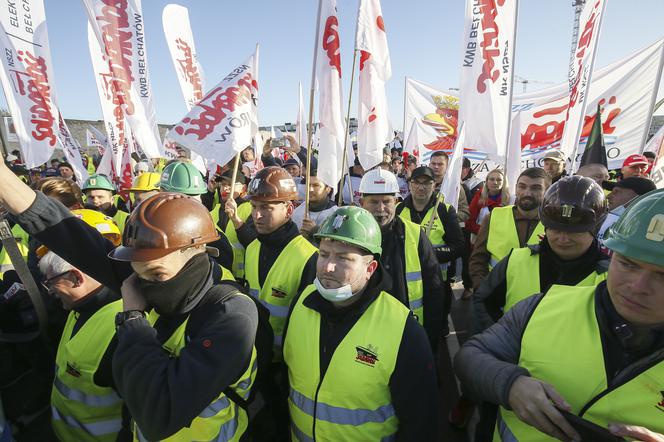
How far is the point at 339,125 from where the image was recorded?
4.24m

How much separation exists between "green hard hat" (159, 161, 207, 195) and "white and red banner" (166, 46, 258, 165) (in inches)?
26.0

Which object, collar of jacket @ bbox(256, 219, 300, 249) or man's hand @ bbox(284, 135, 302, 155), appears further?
man's hand @ bbox(284, 135, 302, 155)

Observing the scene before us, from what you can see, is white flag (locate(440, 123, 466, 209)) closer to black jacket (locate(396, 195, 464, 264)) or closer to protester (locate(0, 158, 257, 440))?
black jacket (locate(396, 195, 464, 264))

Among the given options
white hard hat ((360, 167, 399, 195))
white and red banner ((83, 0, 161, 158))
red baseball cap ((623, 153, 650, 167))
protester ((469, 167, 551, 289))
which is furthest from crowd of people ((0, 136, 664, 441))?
red baseball cap ((623, 153, 650, 167))

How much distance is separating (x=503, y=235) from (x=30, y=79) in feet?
22.5

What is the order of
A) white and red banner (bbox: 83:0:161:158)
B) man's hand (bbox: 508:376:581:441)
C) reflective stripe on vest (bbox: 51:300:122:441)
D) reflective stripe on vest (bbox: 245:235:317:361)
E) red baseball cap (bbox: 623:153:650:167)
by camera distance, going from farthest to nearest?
white and red banner (bbox: 83:0:161:158)
red baseball cap (bbox: 623:153:650:167)
reflective stripe on vest (bbox: 245:235:317:361)
reflective stripe on vest (bbox: 51:300:122:441)
man's hand (bbox: 508:376:581:441)

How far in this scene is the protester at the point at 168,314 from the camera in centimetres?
141

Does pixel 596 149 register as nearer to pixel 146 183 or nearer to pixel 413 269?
pixel 413 269

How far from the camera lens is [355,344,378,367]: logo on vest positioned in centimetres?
188

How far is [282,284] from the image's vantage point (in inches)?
114

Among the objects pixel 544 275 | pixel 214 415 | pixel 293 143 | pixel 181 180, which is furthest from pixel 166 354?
pixel 293 143

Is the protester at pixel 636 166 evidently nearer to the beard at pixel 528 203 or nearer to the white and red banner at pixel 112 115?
the beard at pixel 528 203

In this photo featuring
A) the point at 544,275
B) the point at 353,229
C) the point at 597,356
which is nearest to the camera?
the point at 597,356

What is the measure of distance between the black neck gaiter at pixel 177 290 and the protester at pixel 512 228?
2.87 m
